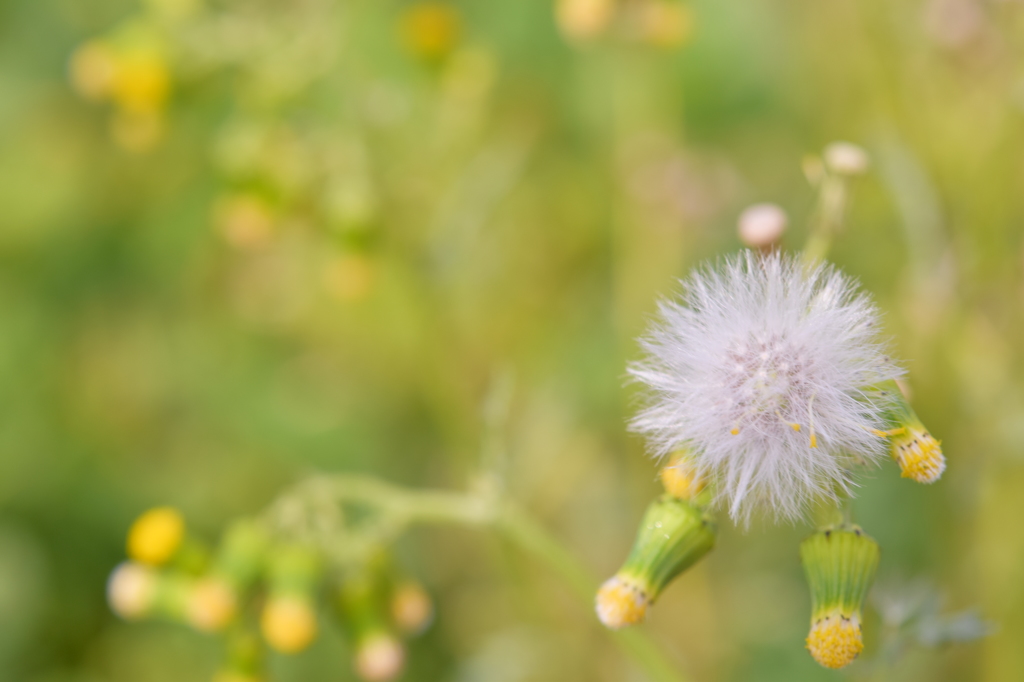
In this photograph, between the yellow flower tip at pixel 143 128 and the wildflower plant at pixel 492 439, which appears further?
the yellow flower tip at pixel 143 128

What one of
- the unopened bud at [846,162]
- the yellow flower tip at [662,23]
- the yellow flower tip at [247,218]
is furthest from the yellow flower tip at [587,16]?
the unopened bud at [846,162]

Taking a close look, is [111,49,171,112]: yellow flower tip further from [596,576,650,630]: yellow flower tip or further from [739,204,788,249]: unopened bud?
[596,576,650,630]: yellow flower tip

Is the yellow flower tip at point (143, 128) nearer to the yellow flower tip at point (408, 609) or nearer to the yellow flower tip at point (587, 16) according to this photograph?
the yellow flower tip at point (587, 16)

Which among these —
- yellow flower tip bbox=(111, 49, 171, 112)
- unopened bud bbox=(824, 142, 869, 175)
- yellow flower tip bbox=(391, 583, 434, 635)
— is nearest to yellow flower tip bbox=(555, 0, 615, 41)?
yellow flower tip bbox=(111, 49, 171, 112)

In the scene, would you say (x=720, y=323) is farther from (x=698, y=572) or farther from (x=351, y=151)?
(x=698, y=572)

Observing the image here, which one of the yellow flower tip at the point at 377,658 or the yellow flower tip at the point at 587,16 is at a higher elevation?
the yellow flower tip at the point at 587,16

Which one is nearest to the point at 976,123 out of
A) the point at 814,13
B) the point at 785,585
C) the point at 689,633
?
the point at 814,13
